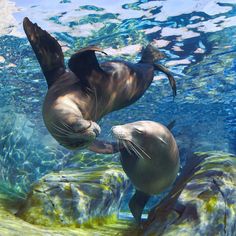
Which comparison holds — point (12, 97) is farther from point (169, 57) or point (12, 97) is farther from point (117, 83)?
point (117, 83)

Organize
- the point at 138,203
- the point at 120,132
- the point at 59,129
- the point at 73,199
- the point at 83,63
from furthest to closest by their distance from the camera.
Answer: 1. the point at 138,203
2. the point at 73,199
3. the point at 83,63
4. the point at 120,132
5. the point at 59,129

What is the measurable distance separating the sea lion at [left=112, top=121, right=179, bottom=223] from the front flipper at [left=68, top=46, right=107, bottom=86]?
103 cm

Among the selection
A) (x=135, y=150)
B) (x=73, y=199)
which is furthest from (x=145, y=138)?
(x=73, y=199)

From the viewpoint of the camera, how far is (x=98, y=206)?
255 inches

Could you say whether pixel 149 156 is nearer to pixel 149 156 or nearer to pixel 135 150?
pixel 149 156

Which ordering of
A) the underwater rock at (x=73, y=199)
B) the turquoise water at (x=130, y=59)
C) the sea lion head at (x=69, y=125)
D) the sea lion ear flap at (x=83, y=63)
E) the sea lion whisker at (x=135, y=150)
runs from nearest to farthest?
the sea lion head at (x=69, y=125), the sea lion ear flap at (x=83, y=63), the sea lion whisker at (x=135, y=150), the underwater rock at (x=73, y=199), the turquoise water at (x=130, y=59)

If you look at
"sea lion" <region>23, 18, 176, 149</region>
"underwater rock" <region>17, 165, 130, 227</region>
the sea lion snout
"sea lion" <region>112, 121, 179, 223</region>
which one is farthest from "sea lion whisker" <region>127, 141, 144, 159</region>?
"underwater rock" <region>17, 165, 130, 227</region>

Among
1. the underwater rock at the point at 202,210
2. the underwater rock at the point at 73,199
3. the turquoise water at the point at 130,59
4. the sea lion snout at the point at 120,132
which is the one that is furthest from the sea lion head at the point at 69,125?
the turquoise water at the point at 130,59

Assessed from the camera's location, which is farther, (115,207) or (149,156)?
(115,207)

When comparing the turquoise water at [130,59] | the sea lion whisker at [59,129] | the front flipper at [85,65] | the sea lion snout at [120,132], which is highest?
the front flipper at [85,65]

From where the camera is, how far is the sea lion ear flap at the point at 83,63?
498cm

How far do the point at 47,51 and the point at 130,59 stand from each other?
9233 mm

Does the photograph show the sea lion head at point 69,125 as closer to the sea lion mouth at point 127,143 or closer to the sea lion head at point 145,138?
the sea lion mouth at point 127,143

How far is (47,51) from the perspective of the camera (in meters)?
5.73
